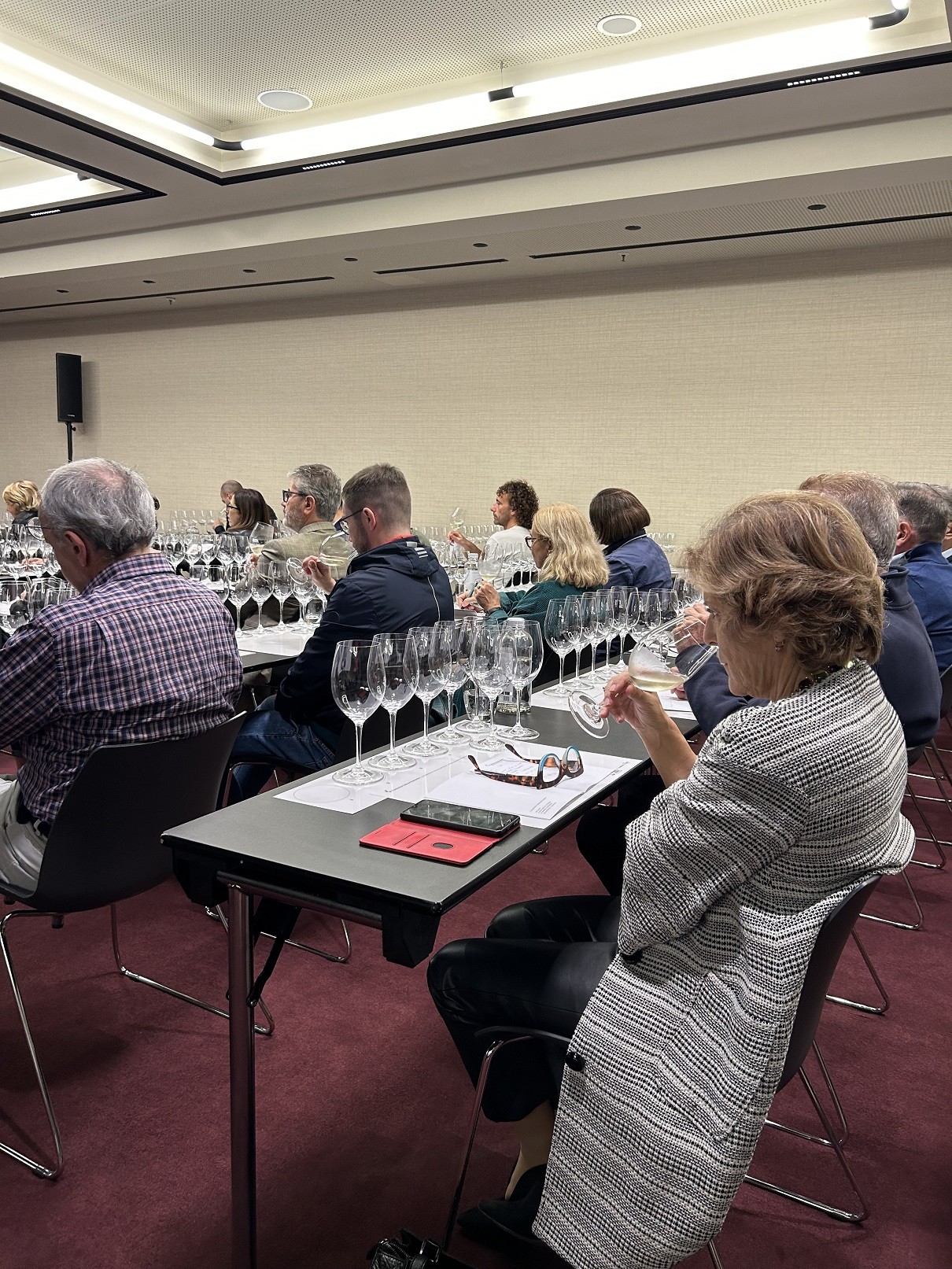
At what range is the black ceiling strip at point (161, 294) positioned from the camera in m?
9.74

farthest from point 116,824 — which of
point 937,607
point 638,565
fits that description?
point 638,565

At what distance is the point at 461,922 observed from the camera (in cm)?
337

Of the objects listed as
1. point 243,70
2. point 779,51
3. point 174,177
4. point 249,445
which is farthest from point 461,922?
point 249,445

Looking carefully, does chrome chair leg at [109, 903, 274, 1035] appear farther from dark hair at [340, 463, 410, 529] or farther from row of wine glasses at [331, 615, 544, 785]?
dark hair at [340, 463, 410, 529]

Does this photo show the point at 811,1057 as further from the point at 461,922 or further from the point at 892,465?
the point at 892,465

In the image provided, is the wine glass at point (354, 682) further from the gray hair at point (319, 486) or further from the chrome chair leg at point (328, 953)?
the gray hair at point (319, 486)

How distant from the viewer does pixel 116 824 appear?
85.7 inches

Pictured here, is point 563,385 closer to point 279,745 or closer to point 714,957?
point 279,745

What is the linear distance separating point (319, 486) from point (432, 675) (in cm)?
330

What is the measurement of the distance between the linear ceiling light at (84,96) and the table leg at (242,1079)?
Answer: 19.5ft

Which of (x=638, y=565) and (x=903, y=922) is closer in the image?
(x=903, y=922)

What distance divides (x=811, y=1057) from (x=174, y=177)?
7029 millimetres

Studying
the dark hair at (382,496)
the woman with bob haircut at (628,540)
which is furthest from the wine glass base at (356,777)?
the woman with bob haircut at (628,540)

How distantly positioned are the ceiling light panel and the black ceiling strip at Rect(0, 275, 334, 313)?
3207mm
